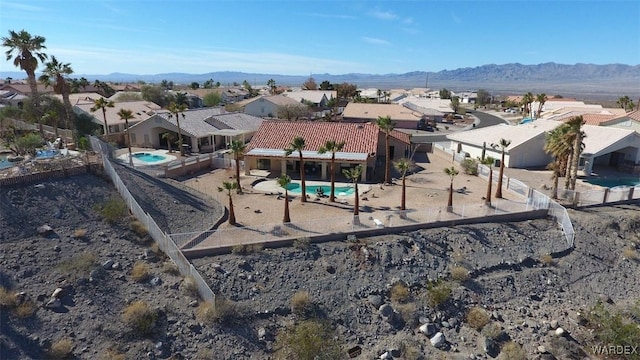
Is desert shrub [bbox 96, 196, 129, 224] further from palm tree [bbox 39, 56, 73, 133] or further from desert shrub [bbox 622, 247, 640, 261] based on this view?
desert shrub [bbox 622, 247, 640, 261]

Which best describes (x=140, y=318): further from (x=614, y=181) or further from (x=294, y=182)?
(x=614, y=181)

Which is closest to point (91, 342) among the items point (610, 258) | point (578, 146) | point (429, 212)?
point (429, 212)

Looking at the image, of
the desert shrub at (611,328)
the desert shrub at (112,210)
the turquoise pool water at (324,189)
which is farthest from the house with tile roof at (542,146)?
the desert shrub at (112,210)

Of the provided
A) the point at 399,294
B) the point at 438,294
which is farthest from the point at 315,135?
the point at 438,294

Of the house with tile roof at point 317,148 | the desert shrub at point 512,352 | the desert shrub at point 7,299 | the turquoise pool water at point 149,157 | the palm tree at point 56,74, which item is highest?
the palm tree at point 56,74

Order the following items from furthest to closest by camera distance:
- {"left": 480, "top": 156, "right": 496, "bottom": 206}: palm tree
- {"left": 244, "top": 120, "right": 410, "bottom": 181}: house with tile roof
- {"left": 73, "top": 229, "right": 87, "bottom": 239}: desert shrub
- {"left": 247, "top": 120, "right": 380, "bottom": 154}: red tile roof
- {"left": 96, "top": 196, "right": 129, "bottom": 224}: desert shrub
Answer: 1. {"left": 247, "top": 120, "right": 380, "bottom": 154}: red tile roof
2. {"left": 244, "top": 120, "right": 410, "bottom": 181}: house with tile roof
3. {"left": 480, "top": 156, "right": 496, "bottom": 206}: palm tree
4. {"left": 96, "top": 196, "right": 129, "bottom": 224}: desert shrub
5. {"left": 73, "top": 229, "right": 87, "bottom": 239}: desert shrub

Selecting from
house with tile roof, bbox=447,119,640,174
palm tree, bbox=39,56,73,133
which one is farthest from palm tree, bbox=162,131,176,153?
house with tile roof, bbox=447,119,640,174

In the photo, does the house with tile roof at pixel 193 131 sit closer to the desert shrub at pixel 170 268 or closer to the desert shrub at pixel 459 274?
the desert shrub at pixel 170 268
